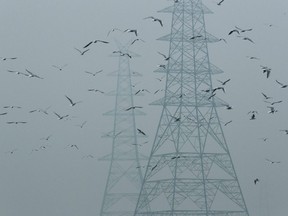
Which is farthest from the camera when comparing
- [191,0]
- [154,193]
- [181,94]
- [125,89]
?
[125,89]

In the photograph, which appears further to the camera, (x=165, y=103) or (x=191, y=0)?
(x=191, y=0)

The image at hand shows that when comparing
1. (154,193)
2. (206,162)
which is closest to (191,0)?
(206,162)

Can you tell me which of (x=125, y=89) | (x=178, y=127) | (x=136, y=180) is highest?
Answer: (x=178, y=127)

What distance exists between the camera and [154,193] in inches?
991

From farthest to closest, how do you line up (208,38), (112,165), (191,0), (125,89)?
(125,89), (112,165), (191,0), (208,38)

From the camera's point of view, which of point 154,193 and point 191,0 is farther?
point 191,0

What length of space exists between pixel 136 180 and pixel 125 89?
8028mm

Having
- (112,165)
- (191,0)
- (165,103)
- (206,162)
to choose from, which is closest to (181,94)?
(165,103)

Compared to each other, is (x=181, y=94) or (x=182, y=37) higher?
(x=182, y=37)

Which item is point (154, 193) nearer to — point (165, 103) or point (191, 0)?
point (165, 103)

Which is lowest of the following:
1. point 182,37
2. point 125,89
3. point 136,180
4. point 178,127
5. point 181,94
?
point 136,180

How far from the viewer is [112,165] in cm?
4081

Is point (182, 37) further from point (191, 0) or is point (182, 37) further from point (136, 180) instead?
point (136, 180)

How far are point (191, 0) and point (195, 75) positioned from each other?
16.3 feet
